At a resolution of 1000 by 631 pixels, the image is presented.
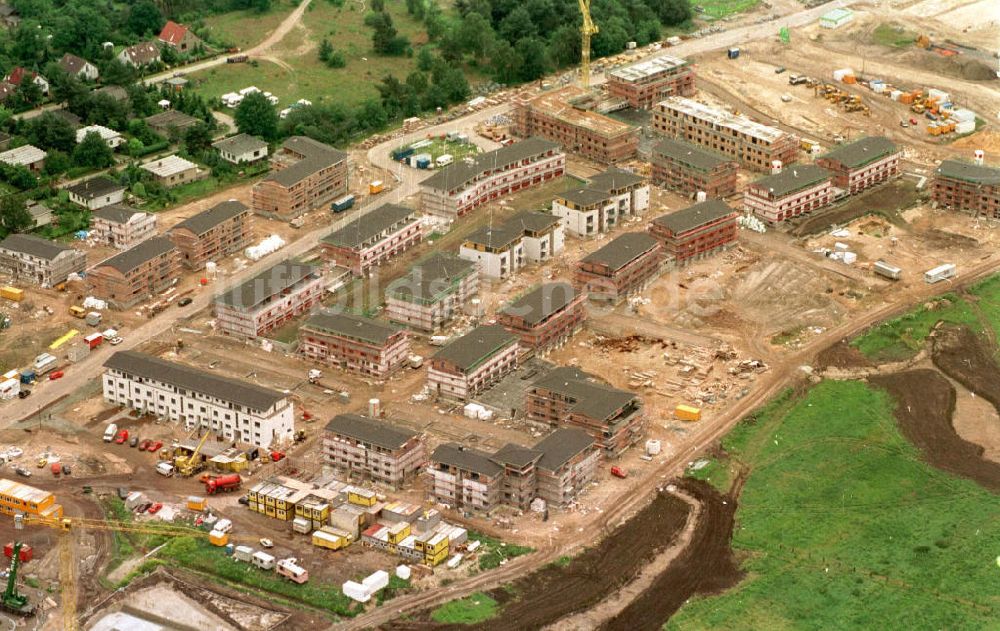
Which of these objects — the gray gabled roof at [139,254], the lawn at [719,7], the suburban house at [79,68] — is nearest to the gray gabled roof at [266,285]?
the gray gabled roof at [139,254]

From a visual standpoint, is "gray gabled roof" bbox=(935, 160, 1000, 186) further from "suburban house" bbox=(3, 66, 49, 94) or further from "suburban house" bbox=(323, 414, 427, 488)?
"suburban house" bbox=(3, 66, 49, 94)

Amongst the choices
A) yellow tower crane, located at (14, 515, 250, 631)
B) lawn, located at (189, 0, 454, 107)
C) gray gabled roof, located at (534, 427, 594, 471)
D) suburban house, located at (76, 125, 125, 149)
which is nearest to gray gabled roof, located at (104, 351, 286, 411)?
yellow tower crane, located at (14, 515, 250, 631)

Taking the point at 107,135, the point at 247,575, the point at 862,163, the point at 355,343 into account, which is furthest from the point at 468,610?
the point at 107,135

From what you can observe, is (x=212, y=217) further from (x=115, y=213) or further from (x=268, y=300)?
(x=268, y=300)

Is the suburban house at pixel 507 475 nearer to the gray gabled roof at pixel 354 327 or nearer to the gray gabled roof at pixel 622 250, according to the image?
the gray gabled roof at pixel 354 327

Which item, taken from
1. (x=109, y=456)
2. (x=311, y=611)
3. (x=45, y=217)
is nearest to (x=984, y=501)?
(x=311, y=611)

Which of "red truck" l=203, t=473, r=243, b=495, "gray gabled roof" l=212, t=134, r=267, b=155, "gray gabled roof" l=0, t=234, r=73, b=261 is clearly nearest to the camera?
"red truck" l=203, t=473, r=243, b=495
